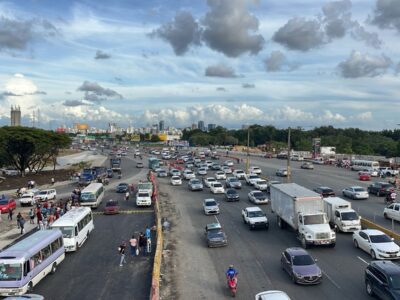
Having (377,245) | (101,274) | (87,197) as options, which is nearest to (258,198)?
(87,197)

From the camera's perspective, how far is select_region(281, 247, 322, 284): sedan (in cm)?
2006

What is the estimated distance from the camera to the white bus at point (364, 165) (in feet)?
250

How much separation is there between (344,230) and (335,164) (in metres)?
70.0

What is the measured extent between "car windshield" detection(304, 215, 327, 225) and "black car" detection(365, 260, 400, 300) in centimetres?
781

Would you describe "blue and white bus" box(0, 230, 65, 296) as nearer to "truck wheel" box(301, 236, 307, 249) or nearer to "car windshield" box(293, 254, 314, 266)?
"car windshield" box(293, 254, 314, 266)

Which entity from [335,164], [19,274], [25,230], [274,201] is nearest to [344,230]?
[274,201]

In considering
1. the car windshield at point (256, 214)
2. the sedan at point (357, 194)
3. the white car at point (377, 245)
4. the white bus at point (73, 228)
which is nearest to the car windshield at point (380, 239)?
the white car at point (377, 245)

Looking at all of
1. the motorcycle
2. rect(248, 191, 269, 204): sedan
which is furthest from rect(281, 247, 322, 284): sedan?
rect(248, 191, 269, 204): sedan

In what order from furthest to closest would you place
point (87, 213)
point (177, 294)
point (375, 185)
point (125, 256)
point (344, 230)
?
point (375, 185) < point (87, 213) < point (344, 230) < point (125, 256) < point (177, 294)

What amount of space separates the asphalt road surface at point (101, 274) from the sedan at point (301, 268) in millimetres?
6934

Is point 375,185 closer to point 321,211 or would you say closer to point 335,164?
point 321,211

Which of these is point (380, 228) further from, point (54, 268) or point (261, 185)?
point (261, 185)

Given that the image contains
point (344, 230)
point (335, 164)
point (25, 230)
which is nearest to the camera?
point (344, 230)

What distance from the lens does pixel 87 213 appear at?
32.3m
